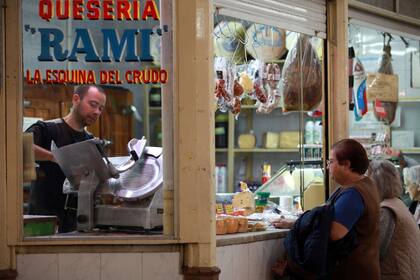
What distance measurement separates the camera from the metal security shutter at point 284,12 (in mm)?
4148

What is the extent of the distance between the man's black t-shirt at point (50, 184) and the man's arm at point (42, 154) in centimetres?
2

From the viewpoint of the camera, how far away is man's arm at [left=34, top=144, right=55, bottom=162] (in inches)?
146

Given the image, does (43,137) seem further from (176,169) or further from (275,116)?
(275,116)

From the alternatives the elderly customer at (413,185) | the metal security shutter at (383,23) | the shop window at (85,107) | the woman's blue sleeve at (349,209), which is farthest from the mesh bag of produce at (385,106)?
the shop window at (85,107)

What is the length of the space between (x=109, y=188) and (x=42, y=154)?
15.6 inches

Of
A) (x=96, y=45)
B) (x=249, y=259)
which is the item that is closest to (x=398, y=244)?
(x=249, y=259)

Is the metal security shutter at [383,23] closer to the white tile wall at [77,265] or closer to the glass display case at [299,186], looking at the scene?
the glass display case at [299,186]

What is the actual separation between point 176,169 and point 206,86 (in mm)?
457

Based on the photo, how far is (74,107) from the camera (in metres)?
3.78

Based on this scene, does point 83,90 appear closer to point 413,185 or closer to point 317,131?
point 317,131

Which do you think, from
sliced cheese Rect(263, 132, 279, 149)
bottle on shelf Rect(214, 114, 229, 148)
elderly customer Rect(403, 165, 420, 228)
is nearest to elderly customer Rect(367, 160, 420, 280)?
elderly customer Rect(403, 165, 420, 228)

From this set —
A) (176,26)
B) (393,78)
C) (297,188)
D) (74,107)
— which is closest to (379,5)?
(393,78)

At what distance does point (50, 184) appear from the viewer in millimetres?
3705

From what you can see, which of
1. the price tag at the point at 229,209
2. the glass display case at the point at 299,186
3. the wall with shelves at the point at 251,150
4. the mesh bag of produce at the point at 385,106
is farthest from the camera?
the wall with shelves at the point at 251,150
